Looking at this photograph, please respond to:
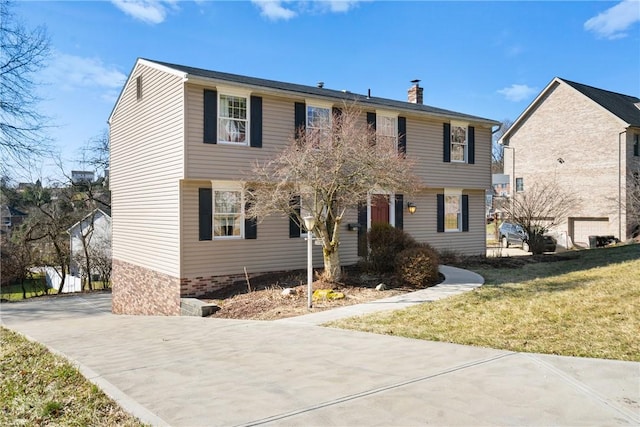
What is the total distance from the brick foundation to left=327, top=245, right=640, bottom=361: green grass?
6.43 metres

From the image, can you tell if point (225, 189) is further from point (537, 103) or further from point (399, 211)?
point (537, 103)

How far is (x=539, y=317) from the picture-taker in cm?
747

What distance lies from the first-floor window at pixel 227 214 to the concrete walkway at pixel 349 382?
5664 mm

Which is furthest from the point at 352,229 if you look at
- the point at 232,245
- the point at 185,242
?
the point at 185,242

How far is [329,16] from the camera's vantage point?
15.3 m

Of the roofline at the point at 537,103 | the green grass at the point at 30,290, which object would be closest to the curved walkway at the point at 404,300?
the roofline at the point at 537,103

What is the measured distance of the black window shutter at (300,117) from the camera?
13.7 m

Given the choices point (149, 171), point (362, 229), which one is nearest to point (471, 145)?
point (362, 229)

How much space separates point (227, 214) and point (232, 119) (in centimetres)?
278

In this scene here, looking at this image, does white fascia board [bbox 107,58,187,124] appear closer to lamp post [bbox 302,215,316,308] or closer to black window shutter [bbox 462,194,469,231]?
lamp post [bbox 302,215,316,308]

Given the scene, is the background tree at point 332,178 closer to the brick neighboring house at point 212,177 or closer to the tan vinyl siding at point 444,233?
the brick neighboring house at point 212,177

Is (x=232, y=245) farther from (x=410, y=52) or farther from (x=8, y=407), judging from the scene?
(x=410, y=52)

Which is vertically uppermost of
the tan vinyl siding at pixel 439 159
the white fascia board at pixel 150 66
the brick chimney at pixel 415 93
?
the brick chimney at pixel 415 93

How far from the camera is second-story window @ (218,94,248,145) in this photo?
12.5 meters
